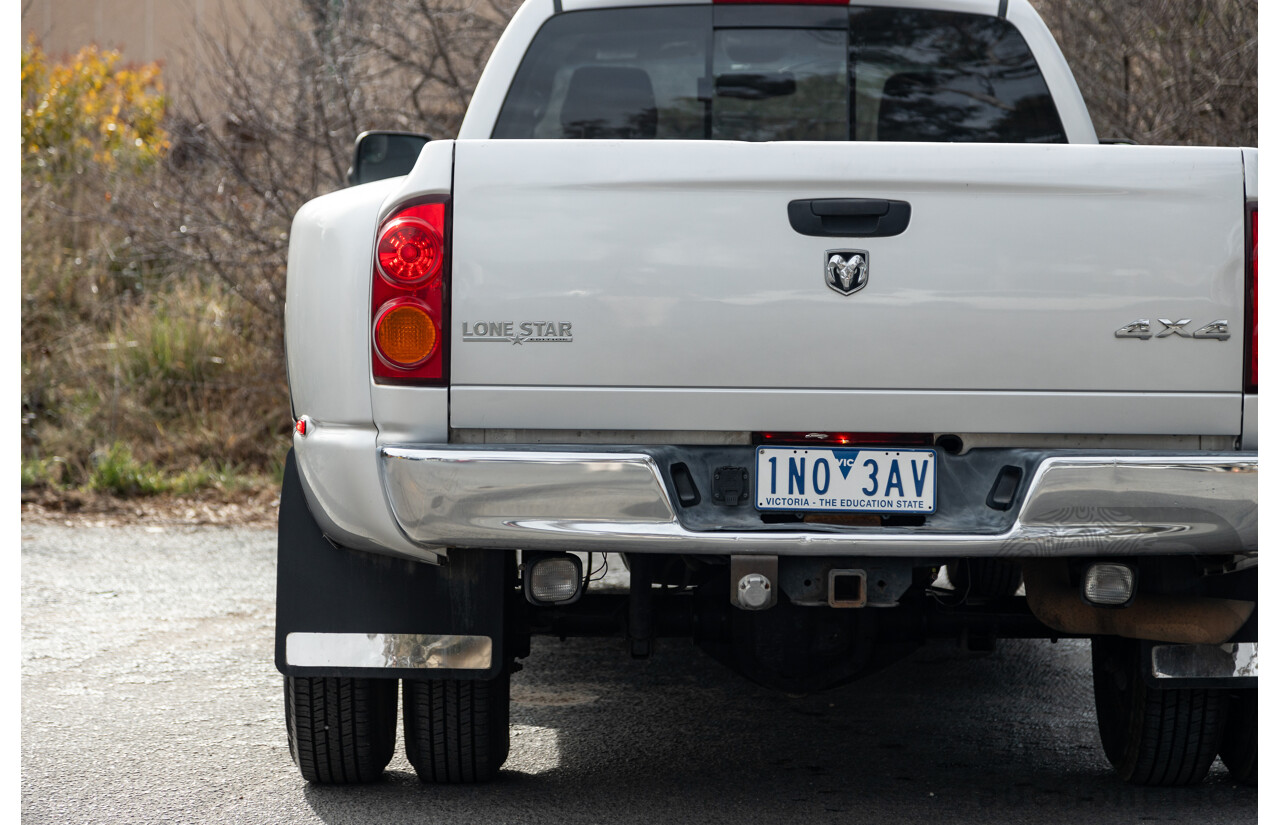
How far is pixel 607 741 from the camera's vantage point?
396 centimetres

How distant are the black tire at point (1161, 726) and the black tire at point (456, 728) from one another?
1.60 metres

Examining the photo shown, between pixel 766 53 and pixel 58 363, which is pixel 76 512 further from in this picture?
pixel 766 53

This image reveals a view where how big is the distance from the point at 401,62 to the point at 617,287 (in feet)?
22.3

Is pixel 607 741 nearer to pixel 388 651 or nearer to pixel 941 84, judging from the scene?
pixel 388 651

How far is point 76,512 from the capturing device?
763cm

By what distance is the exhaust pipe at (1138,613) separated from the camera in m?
3.09

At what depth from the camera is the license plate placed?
2.81m

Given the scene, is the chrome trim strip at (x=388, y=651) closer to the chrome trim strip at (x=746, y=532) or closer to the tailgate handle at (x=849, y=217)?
the chrome trim strip at (x=746, y=532)

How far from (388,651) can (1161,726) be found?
6.44 ft

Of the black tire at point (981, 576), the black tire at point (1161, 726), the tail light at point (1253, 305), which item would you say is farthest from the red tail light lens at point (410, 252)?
the black tire at point (1161, 726)

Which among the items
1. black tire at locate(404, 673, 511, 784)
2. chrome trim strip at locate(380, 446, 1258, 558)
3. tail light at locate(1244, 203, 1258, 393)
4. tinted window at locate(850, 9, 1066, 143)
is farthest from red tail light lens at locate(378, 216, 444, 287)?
tinted window at locate(850, 9, 1066, 143)

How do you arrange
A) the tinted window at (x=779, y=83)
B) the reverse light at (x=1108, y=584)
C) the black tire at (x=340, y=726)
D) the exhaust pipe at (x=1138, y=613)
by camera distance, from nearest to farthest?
the reverse light at (x=1108, y=584) → the exhaust pipe at (x=1138, y=613) → the black tire at (x=340, y=726) → the tinted window at (x=779, y=83)

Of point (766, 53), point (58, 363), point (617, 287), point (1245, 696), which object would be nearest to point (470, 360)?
point (617, 287)

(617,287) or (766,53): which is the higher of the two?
(766,53)
